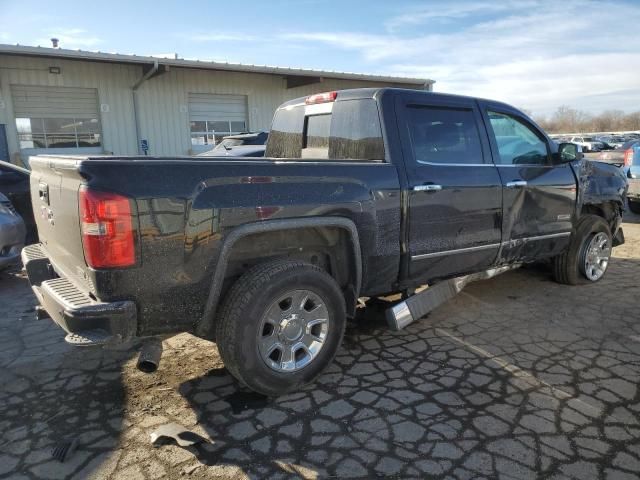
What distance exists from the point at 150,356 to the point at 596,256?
16.4 feet

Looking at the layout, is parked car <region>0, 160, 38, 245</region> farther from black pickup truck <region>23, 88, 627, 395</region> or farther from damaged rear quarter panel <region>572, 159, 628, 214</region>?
damaged rear quarter panel <region>572, 159, 628, 214</region>

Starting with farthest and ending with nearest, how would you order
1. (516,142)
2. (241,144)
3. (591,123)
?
1. (591,123)
2. (241,144)
3. (516,142)

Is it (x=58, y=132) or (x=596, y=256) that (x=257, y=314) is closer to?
(x=596, y=256)

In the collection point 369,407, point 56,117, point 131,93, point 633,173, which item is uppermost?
point 131,93

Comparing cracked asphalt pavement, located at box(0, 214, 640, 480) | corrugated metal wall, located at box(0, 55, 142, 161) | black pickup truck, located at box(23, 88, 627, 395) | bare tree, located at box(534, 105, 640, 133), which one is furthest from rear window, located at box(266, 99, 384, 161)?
bare tree, located at box(534, 105, 640, 133)

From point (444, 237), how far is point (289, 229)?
4.71ft

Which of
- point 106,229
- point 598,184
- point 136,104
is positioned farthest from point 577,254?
point 136,104

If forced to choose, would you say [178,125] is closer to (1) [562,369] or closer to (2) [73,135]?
(2) [73,135]

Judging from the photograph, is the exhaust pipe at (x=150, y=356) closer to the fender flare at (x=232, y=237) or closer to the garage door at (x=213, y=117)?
the fender flare at (x=232, y=237)

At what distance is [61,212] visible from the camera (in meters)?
3.03

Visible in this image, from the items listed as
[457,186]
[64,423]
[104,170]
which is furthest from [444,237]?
[64,423]

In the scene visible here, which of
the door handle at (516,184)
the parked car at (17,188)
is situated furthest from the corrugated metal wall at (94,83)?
the door handle at (516,184)

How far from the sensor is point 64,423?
300cm

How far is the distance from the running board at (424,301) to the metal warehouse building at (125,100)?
37.7 feet
